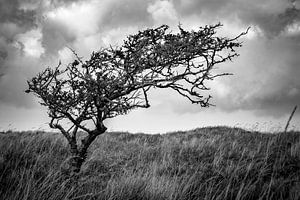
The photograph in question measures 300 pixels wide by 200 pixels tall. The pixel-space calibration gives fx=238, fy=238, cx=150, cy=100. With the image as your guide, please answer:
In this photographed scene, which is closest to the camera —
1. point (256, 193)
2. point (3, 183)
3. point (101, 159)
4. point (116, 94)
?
point (3, 183)

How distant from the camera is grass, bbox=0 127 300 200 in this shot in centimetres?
324

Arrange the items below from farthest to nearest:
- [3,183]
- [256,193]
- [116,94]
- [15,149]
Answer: [15,149], [116,94], [256,193], [3,183]

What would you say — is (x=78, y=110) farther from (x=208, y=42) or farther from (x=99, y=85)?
(x=208, y=42)

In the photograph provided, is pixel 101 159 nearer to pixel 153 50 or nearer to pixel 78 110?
pixel 78 110

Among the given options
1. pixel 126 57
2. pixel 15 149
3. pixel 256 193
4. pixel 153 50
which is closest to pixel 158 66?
pixel 153 50

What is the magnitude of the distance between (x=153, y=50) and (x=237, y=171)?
318 cm

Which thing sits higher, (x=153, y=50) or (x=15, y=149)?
(x=153, y=50)

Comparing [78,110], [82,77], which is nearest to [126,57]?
[82,77]

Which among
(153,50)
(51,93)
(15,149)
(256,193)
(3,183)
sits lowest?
(256,193)

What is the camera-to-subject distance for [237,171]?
517cm

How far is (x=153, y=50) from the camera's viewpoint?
168 inches

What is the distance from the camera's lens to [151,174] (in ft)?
17.5

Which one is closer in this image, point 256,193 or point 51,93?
point 256,193

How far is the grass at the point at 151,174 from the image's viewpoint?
127 inches
